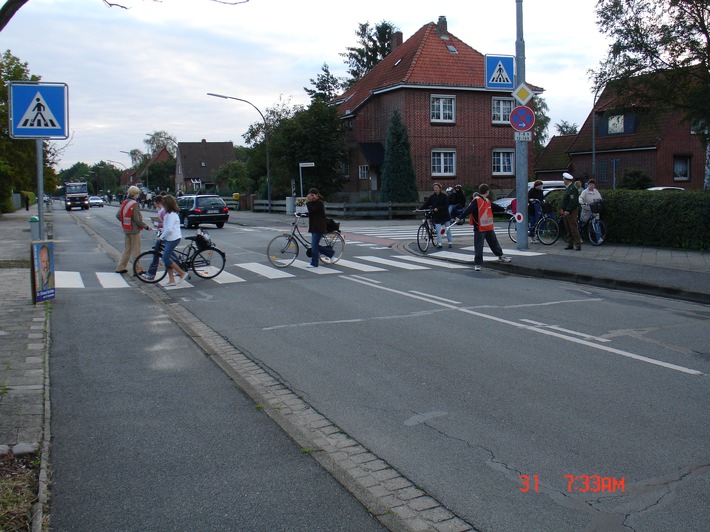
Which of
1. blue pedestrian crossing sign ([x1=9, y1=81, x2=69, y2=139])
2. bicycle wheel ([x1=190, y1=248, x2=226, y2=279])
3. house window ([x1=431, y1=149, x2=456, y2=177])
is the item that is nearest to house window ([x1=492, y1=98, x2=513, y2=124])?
house window ([x1=431, y1=149, x2=456, y2=177])

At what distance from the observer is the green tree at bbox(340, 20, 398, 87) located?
73.3 meters

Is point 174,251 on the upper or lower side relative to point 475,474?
upper

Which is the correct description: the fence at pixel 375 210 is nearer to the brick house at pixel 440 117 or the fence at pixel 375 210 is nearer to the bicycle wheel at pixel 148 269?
the brick house at pixel 440 117

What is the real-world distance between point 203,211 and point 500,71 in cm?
1805

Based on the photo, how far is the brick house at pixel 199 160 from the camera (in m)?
106

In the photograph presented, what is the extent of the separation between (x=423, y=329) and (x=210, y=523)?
5.39 metres

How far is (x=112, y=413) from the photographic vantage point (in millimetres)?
5797

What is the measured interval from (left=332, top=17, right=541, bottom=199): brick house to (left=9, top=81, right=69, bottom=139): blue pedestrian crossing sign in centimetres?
3304

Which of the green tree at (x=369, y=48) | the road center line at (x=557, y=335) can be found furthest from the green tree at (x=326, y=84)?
the road center line at (x=557, y=335)

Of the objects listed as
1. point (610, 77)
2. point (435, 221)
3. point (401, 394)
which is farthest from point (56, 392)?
point (610, 77)

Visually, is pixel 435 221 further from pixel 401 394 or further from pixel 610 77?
pixel 610 77

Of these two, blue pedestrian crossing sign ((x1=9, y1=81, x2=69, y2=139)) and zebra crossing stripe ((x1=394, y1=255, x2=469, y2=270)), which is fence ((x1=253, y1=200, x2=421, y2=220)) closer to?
zebra crossing stripe ((x1=394, y1=255, x2=469, y2=270))
